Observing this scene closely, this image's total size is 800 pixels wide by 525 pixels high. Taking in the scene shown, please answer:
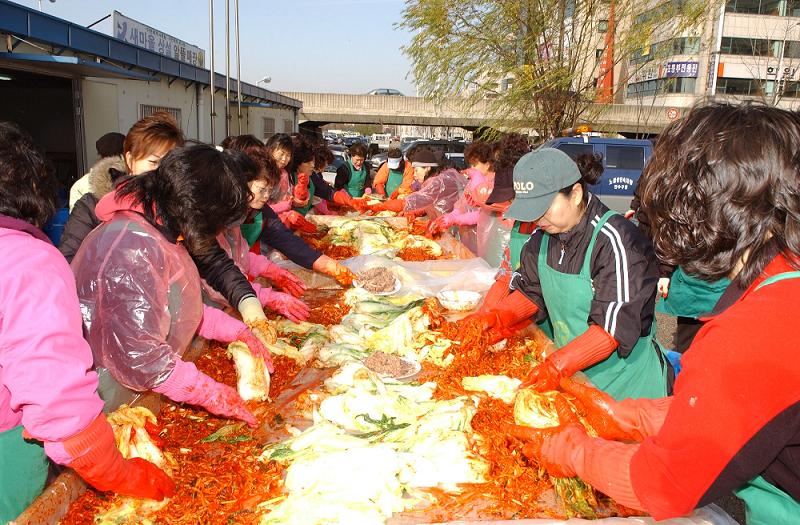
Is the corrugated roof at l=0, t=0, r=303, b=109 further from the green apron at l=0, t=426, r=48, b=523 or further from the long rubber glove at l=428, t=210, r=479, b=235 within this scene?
the green apron at l=0, t=426, r=48, b=523

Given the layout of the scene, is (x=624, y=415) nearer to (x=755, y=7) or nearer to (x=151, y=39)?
(x=151, y=39)

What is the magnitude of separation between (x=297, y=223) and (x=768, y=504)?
18.7 feet

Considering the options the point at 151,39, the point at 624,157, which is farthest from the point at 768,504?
the point at 151,39

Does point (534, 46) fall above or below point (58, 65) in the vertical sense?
above

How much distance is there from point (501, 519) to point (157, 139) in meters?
2.70

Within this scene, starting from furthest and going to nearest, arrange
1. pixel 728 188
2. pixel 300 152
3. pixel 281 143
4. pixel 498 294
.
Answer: pixel 300 152 < pixel 281 143 < pixel 498 294 < pixel 728 188

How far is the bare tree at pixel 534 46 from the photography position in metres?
13.6

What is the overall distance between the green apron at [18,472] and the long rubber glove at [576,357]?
1834mm

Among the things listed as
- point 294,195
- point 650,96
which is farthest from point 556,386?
point 650,96

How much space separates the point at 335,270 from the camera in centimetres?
484

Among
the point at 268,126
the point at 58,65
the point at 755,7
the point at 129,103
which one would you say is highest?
the point at 755,7

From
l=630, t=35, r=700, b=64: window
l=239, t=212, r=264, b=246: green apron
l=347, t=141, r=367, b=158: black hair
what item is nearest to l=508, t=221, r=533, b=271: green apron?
l=239, t=212, r=264, b=246: green apron

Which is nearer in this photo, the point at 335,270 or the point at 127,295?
the point at 127,295

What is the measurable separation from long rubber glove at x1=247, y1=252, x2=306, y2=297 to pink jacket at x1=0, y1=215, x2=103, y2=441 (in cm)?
291
